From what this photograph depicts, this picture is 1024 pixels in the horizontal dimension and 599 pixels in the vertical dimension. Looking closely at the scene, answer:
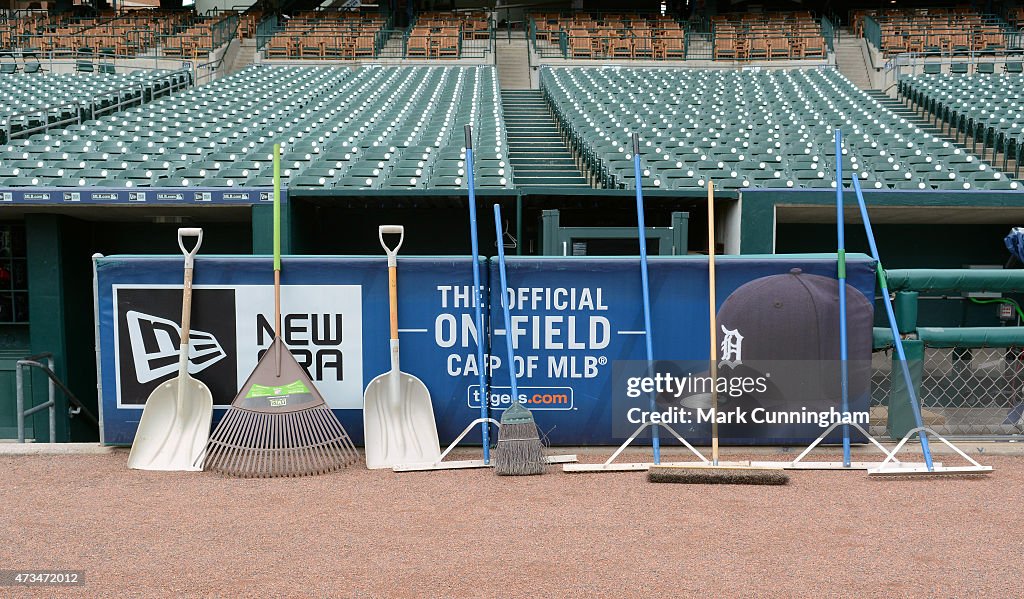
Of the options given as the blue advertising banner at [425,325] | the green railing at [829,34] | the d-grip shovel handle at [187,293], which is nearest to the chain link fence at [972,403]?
the blue advertising banner at [425,325]

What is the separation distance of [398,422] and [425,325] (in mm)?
667

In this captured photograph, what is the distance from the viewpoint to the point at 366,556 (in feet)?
12.5

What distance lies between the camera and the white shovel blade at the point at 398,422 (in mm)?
5312

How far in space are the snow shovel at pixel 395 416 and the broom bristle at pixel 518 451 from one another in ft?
1.54

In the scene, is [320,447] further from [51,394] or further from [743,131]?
[743,131]

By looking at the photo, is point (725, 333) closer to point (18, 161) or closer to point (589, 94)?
point (18, 161)

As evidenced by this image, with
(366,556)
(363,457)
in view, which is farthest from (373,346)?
(366,556)

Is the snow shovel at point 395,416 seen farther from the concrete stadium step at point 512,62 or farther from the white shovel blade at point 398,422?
the concrete stadium step at point 512,62

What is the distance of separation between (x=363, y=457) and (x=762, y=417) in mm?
2650

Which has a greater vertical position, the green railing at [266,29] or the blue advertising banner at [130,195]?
the green railing at [266,29]

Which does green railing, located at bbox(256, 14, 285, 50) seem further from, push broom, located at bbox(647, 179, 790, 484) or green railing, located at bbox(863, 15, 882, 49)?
push broom, located at bbox(647, 179, 790, 484)

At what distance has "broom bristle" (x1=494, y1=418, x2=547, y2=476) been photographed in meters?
5.06

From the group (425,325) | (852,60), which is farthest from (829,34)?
(425,325)

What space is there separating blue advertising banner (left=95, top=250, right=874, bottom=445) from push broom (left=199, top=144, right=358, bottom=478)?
0.26 metres
